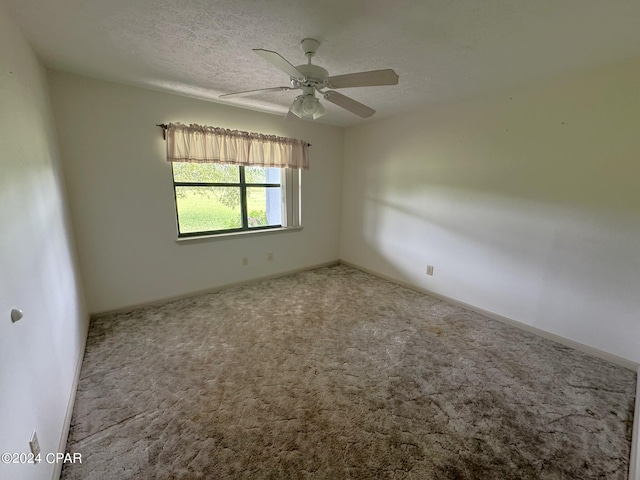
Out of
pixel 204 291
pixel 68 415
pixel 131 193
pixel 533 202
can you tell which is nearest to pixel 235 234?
pixel 204 291

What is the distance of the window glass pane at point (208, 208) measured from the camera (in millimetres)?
3217

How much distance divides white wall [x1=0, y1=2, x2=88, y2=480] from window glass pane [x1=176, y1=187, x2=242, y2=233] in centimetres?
120

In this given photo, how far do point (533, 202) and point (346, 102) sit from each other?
2.05 m

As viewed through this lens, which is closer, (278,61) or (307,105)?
(278,61)

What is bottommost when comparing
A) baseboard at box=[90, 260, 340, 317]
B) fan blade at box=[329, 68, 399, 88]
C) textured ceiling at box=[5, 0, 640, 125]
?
baseboard at box=[90, 260, 340, 317]

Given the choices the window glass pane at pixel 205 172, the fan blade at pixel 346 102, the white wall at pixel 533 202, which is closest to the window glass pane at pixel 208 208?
the window glass pane at pixel 205 172

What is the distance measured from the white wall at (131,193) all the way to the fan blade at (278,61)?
1913 millimetres

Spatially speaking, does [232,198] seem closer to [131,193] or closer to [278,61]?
[131,193]

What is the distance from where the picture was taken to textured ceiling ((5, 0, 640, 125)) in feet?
4.65

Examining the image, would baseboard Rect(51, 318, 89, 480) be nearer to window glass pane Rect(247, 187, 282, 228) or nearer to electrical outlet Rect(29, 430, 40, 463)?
electrical outlet Rect(29, 430, 40, 463)

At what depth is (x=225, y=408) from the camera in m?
1.72

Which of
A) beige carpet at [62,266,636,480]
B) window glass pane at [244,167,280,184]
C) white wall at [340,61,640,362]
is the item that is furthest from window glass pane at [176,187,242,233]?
white wall at [340,61,640,362]

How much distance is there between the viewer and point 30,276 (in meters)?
1.35

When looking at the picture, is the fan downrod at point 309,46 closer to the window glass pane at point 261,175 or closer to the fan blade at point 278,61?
the fan blade at point 278,61
